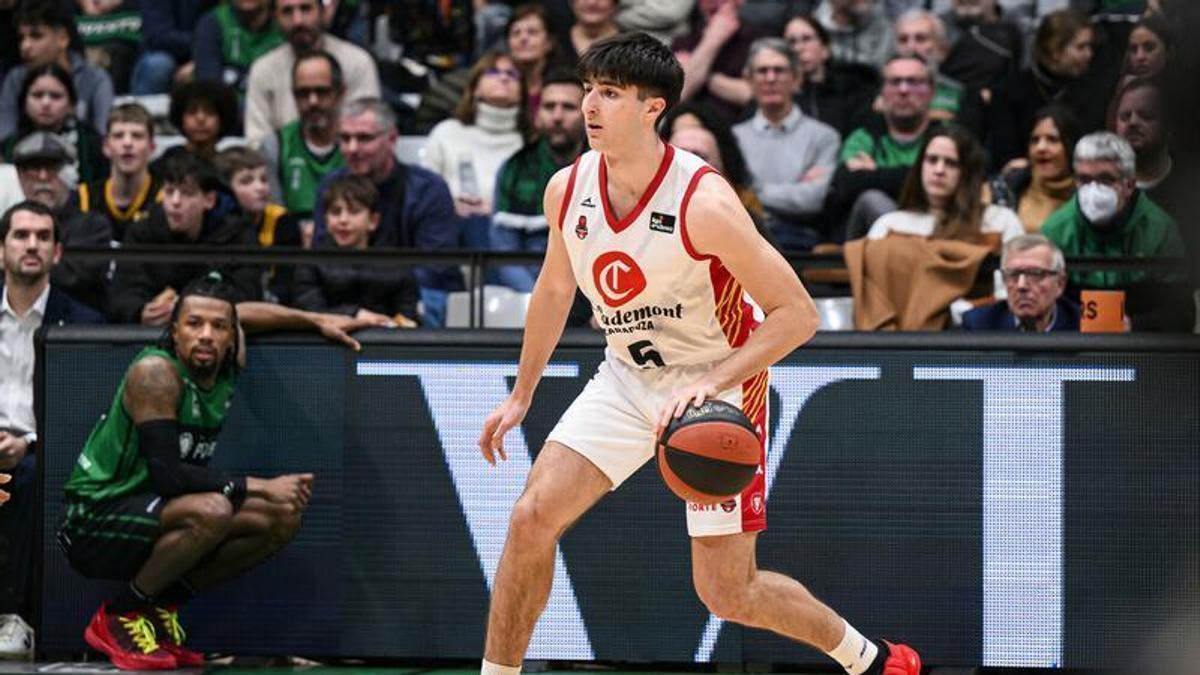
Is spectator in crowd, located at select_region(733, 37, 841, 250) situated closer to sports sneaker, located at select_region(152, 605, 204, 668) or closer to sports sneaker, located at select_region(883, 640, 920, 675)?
sports sneaker, located at select_region(152, 605, 204, 668)

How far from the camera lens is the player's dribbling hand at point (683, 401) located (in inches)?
236

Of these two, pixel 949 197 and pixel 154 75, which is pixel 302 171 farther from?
pixel 949 197

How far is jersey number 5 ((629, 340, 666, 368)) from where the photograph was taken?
6555 mm

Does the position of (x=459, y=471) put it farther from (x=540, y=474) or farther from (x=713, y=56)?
(x=713, y=56)

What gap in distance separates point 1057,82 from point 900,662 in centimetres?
561

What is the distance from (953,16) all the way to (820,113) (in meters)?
1.52

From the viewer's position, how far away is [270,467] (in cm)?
880

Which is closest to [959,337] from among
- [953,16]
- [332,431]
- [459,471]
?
[459,471]

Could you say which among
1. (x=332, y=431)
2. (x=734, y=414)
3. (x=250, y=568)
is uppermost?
(x=734, y=414)

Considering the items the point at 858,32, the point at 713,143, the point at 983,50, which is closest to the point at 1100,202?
the point at 713,143

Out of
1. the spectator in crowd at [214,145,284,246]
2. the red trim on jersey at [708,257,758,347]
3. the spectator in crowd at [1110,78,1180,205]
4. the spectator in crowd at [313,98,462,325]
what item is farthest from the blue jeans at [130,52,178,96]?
the red trim on jersey at [708,257,758,347]

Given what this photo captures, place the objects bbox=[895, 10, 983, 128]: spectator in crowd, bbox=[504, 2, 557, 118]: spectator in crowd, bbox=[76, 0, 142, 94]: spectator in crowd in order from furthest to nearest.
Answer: bbox=[76, 0, 142, 94]: spectator in crowd, bbox=[504, 2, 557, 118]: spectator in crowd, bbox=[895, 10, 983, 128]: spectator in crowd

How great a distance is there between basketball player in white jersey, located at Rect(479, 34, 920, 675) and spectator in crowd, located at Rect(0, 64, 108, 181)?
19.0 ft

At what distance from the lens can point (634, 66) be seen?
6.27 metres
